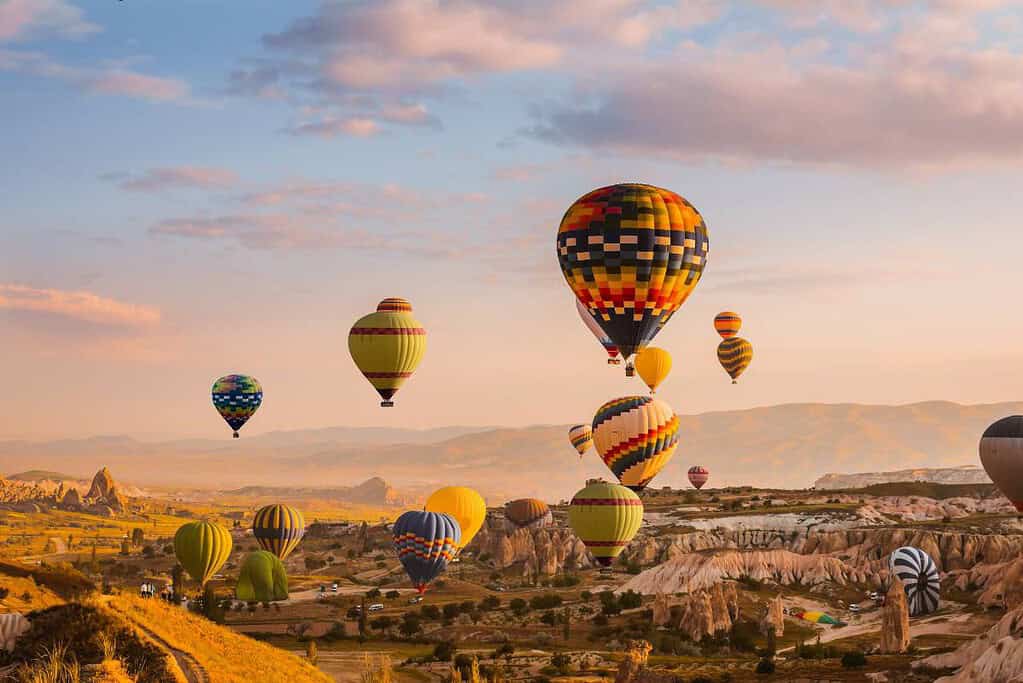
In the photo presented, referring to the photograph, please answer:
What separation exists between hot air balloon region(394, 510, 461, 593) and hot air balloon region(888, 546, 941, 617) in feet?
124

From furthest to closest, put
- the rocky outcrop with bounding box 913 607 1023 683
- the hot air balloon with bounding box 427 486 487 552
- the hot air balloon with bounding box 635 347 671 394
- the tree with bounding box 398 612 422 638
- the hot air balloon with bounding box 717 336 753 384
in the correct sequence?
1. the hot air balloon with bounding box 717 336 753 384
2. the hot air balloon with bounding box 635 347 671 394
3. the hot air balloon with bounding box 427 486 487 552
4. the tree with bounding box 398 612 422 638
5. the rocky outcrop with bounding box 913 607 1023 683

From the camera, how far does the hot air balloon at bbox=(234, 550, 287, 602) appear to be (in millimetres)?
126250

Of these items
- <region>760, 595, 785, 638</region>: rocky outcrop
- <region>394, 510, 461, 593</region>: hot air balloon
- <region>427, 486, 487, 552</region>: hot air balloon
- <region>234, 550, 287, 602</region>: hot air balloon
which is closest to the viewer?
<region>394, 510, 461, 593</region>: hot air balloon

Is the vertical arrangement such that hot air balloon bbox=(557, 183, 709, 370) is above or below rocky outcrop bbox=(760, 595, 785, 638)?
above

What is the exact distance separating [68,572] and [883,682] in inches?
1736

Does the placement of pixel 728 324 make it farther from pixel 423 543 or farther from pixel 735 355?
pixel 423 543

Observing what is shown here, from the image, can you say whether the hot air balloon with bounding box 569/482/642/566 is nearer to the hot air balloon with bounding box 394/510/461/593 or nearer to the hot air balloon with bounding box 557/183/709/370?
the hot air balloon with bounding box 394/510/461/593

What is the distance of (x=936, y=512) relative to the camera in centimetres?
16650

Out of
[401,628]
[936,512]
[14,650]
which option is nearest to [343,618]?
[401,628]

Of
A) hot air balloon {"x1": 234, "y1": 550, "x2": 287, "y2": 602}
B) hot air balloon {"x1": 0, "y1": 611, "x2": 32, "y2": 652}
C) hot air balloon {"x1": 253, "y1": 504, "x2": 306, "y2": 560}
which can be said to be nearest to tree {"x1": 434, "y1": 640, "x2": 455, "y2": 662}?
hot air balloon {"x1": 234, "y1": 550, "x2": 287, "y2": 602}

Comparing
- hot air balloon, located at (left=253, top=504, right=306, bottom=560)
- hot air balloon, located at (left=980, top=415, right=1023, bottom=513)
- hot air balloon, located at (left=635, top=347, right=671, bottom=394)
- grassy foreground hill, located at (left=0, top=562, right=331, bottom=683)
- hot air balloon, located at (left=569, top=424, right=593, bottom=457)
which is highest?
hot air balloon, located at (left=635, top=347, right=671, bottom=394)

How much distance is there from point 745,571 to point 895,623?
38.6 m

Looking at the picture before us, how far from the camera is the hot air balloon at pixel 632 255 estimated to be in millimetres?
79375

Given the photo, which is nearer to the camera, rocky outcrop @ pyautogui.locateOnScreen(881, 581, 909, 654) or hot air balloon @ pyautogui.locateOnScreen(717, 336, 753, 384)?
rocky outcrop @ pyautogui.locateOnScreen(881, 581, 909, 654)
